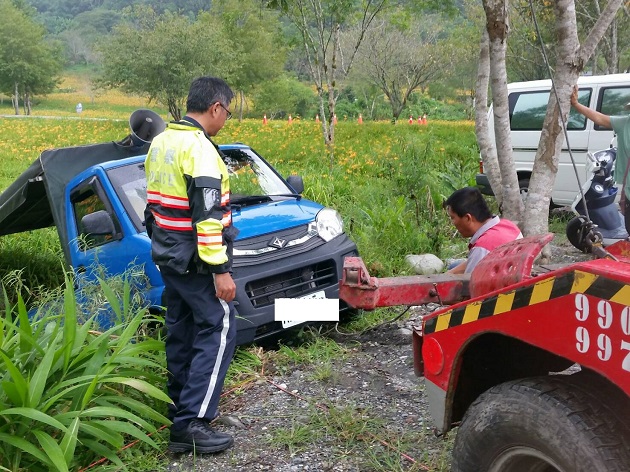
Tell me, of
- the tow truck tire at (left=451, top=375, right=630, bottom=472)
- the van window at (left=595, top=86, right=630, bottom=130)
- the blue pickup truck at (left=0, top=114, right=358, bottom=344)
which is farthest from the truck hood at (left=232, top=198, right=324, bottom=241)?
the van window at (left=595, top=86, right=630, bottom=130)

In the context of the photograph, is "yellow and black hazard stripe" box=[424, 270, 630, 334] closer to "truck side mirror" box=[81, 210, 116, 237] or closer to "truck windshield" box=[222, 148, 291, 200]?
"truck side mirror" box=[81, 210, 116, 237]

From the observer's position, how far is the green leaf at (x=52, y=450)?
301cm

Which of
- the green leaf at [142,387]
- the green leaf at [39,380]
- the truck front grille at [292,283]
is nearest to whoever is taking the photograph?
the green leaf at [39,380]

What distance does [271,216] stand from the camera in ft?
16.8

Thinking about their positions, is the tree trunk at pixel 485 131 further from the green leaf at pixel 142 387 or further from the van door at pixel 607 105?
the green leaf at pixel 142 387

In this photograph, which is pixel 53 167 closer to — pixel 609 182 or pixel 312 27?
pixel 609 182

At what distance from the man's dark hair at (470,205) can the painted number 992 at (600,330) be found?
2342 millimetres

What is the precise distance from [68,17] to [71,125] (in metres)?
137

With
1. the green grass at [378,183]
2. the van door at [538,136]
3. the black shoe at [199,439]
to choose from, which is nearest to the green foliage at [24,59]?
the green grass at [378,183]

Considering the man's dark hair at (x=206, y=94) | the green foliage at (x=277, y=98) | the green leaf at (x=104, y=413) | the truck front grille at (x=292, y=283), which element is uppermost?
the man's dark hair at (x=206, y=94)

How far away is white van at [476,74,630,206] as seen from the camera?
30.3 ft

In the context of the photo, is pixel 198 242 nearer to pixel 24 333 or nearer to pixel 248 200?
pixel 24 333

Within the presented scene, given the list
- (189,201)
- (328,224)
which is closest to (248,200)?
(328,224)

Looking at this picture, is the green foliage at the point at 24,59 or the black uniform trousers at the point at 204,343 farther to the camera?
the green foliage at the point at 24,59
